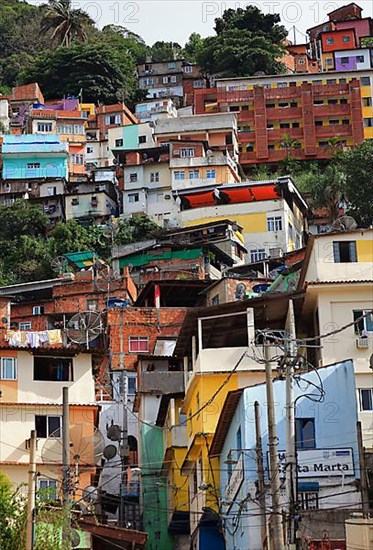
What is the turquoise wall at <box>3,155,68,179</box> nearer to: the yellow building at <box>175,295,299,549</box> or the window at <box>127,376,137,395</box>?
the window at <box>127,376,137,395</box>

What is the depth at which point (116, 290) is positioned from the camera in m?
59.8

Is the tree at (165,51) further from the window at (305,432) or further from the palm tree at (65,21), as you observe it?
the window at (305,432)

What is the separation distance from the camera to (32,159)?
90562mm

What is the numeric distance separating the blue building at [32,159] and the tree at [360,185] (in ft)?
83.9

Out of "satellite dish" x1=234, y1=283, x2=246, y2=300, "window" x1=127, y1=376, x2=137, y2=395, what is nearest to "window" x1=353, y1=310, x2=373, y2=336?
"satellite dish" x1=234, y1=283, x2=246, y2=300

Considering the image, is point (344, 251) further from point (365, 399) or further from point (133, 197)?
point (133, 197)

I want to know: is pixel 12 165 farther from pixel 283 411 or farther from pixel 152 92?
pixel 283 411

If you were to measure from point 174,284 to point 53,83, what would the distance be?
59403 mm

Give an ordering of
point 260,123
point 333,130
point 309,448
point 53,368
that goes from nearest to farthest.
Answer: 1. point 309,448
2. point 53,368
3. point 333,130
4. point 260,123

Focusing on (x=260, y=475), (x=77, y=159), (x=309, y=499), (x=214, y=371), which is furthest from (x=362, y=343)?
(x=77, y=159)

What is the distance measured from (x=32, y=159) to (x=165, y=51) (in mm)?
48981

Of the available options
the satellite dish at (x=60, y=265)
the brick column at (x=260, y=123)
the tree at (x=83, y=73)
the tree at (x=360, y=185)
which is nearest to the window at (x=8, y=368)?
the satellite dish at (x=60, y=265)

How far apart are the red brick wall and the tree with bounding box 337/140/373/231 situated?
20.6 meters

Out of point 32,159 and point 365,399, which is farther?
point 32,159
